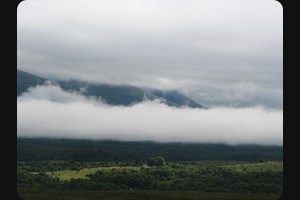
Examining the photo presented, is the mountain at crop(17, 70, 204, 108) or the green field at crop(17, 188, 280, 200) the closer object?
the green field at crop(17, 188, 280, 200)

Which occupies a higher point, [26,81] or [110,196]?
[26,81]

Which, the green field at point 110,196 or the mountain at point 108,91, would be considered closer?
the green field at point 110,196

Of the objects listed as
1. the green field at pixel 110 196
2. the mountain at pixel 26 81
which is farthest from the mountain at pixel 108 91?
the green field at pixel 110 196

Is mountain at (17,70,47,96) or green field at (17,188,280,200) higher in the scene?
mountain at (17,70,47,96)

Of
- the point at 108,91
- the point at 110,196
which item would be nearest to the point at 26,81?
the point at 108,91

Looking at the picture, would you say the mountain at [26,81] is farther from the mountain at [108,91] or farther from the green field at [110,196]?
the green field at [110,196]

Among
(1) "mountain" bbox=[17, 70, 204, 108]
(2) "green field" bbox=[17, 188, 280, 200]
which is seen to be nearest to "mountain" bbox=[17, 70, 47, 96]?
(1) "mountain" bbox=[17, 70, 204, 108]

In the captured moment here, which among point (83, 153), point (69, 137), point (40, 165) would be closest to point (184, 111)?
point (69, 137)

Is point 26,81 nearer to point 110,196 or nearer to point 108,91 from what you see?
point 108,91

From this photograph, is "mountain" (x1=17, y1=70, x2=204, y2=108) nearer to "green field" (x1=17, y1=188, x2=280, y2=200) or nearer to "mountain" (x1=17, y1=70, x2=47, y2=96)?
"mountain" (x1=17, y1=70, x2=47, y2=96)

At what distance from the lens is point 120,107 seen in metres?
150

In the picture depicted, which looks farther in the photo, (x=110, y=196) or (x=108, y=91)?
(x=108, y=91)

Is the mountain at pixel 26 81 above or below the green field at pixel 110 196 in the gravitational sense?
above
